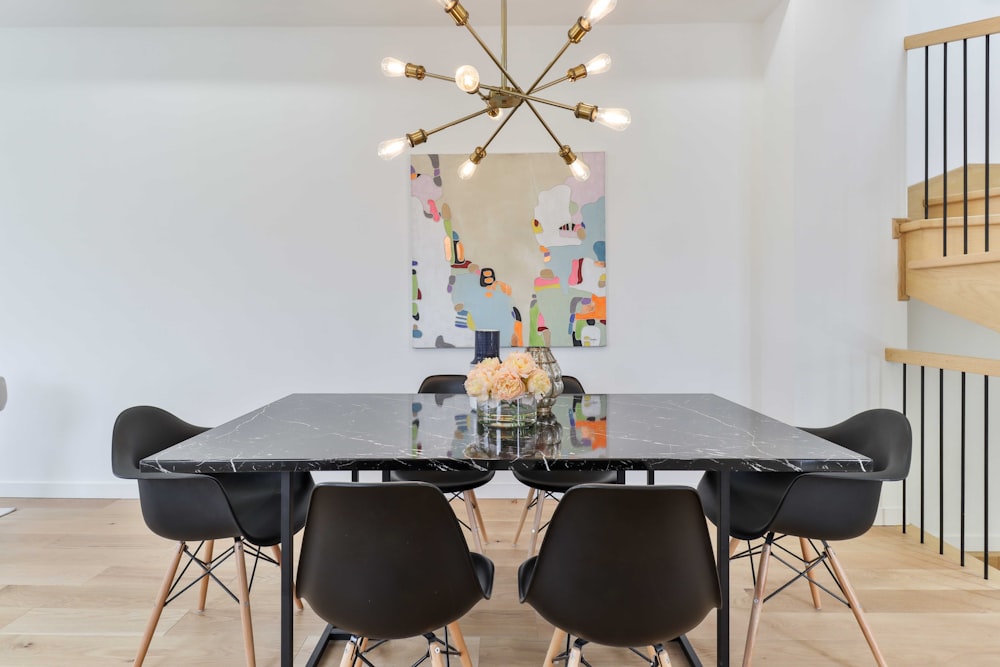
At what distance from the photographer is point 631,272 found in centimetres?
334

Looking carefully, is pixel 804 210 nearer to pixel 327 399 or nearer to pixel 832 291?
pixel 832 291

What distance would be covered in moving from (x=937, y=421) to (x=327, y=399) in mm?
3202

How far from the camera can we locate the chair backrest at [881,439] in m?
1.69

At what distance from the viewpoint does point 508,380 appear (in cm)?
161

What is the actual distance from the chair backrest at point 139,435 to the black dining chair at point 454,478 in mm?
779

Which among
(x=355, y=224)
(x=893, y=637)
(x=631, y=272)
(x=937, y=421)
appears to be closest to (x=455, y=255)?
(x=355, y=224)

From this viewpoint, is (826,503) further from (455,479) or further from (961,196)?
(961,196)

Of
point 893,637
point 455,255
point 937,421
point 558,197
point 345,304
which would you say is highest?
point 558,197

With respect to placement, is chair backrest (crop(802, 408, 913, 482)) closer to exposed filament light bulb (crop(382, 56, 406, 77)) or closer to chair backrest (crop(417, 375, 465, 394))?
chair backrest (crop(417, 375, 465, 394))

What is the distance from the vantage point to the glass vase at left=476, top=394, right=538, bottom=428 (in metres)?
1.67

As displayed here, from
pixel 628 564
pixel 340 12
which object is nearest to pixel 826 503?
pixel 628 564

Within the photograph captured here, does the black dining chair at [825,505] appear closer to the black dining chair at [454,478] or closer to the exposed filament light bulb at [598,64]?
the black dining chair at [454,478]

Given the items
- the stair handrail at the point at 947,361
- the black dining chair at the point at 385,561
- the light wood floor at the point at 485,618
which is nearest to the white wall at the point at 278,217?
the stair handrail at the point at 947,361

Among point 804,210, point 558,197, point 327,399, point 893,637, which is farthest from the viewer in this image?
point 558,197
